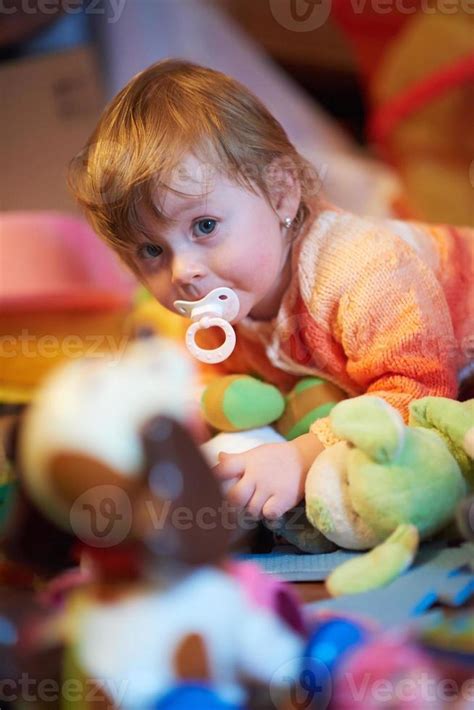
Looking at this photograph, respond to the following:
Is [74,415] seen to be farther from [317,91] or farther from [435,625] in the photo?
[317,91]

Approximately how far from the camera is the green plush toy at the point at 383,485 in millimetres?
482

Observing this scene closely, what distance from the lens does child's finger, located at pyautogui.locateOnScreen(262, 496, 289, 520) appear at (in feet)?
1.77

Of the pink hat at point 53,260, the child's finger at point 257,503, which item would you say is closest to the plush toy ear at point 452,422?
the child's finger at point 257,503

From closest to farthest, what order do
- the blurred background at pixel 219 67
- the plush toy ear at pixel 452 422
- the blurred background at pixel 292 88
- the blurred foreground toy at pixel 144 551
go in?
1. the blurred foreground toy at pixel 144 551
2. the plush toy ear at pixel 452 422
3. the blurred background at pixel 219 67
4. the blurred background at pixel 292 88

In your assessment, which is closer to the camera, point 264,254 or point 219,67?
point 264,254

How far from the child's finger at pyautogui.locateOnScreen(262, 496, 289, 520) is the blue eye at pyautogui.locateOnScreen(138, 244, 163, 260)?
172 millimetres

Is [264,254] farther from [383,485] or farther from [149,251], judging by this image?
[383,485]

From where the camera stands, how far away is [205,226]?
543 mm

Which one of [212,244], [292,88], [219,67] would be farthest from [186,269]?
[292,88]

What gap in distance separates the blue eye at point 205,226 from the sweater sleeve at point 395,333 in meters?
0.11

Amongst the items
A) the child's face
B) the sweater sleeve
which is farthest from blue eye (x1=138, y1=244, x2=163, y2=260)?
the sweater sleeve

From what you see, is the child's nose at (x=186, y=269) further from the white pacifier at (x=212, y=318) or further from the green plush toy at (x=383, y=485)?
the green plush toy at (x=383, y=485)

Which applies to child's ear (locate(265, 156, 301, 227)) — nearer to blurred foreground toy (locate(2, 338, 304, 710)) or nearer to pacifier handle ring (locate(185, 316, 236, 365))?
pacifier handle ring (locate(185, 316, 236, 365))

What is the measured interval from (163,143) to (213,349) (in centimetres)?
14
